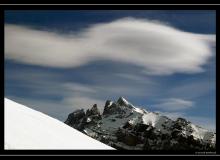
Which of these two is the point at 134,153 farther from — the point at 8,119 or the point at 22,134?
the point at 8,119

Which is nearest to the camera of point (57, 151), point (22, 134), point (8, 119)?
point (57, 151)
